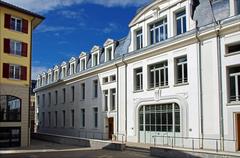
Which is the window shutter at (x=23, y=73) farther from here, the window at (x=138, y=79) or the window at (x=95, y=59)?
the window at (x=138, y=79)

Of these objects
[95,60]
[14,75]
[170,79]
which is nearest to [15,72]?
[14,75]

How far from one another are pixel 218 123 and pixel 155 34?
31.7ft

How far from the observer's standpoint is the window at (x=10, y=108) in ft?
96.2

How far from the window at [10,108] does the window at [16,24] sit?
5938mm

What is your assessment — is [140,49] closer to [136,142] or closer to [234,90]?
[136,142]

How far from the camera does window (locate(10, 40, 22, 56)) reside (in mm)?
30250

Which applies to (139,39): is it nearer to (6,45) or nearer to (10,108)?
(6,45)

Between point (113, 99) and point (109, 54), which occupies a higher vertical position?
point (109, 54)

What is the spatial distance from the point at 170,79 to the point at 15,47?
13870 mm

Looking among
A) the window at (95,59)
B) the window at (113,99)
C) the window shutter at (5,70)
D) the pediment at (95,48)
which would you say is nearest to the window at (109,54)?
the pediment at (95,48)

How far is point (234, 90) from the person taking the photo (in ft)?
69.1

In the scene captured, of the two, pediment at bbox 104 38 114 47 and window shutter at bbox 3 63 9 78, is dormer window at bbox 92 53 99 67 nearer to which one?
pediment at bbox 104 38 114 47

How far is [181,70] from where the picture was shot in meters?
25.1

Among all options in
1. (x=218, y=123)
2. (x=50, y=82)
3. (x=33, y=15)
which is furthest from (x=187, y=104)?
(x=50, y=82)
